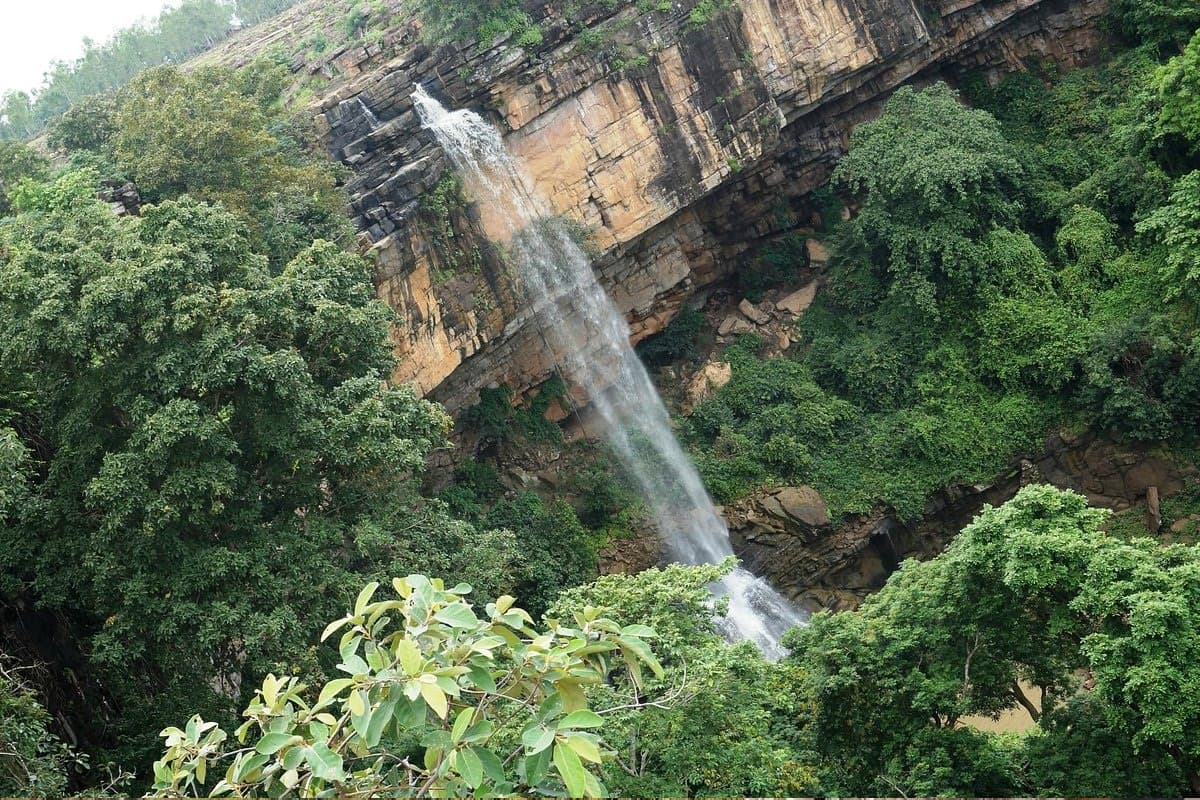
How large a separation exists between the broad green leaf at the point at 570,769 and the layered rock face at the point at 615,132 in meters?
14.4

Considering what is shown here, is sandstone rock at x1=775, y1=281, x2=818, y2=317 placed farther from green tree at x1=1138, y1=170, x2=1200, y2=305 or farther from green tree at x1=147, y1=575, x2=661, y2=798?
green tree at x1=147, y1=575, x2=661, y2=798

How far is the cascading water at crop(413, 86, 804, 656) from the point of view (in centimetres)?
1991

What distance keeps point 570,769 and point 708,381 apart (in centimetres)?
1891

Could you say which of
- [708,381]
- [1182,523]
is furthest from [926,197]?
[1182,523]

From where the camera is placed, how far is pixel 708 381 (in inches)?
898

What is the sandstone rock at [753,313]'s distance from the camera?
24.1 metres

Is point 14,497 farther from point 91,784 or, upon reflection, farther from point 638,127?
point 638,127

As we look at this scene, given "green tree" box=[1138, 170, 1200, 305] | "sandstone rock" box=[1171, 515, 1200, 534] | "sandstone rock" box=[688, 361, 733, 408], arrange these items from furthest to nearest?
"sandstone rock" box=[688, 361, 733, 408]
"sandstone rock" box=[1171, 515, 1200, 534]
"green tree" box=[1138, 170, 1200, 305]

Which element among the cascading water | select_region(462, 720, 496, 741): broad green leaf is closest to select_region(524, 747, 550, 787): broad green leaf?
select_region(462, 720, 496, 741): broad green leaf

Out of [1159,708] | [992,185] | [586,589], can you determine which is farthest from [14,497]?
[992,185]

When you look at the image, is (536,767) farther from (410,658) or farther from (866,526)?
(866,526)

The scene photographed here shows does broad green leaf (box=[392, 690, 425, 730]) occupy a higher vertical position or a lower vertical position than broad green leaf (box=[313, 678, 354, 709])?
lower

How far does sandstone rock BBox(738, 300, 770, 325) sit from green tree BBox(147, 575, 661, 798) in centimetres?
1943

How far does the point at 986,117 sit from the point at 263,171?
14352 mm
